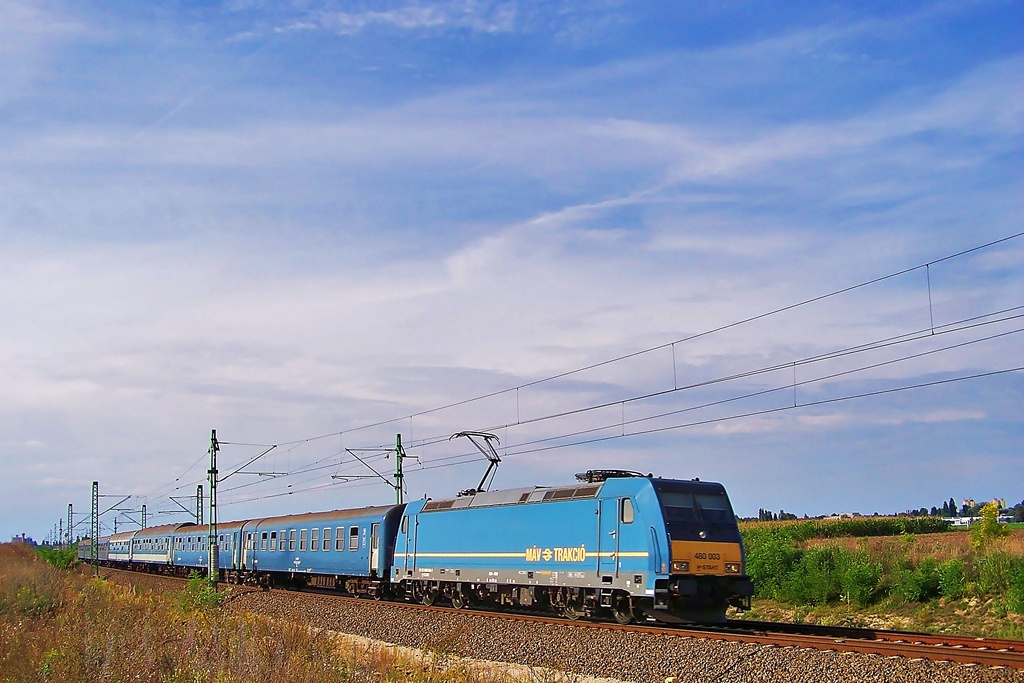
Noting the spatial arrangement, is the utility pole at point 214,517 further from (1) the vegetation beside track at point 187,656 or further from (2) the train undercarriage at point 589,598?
(1) the vegetation beside track at point 187,656

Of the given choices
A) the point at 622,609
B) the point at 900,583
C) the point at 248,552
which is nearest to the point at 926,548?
the point at 900,583

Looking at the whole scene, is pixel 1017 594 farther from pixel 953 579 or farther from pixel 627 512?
pixel 627 512

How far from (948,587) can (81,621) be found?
2009 cm

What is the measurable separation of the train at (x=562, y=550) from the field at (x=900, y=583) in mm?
6765

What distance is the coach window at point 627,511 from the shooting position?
2106 centimetres

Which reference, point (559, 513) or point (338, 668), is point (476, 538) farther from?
point (338, 668)

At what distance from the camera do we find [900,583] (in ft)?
86.2

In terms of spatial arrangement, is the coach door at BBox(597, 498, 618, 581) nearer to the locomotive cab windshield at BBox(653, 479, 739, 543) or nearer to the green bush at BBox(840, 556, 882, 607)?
the locomotive cab windshield at BBox(653, 479, 739, 543)

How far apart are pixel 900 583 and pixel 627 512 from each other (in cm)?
975

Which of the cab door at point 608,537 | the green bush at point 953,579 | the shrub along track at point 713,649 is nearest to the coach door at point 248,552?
the shrub along track at point 713,649

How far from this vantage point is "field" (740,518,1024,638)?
23.6 metres

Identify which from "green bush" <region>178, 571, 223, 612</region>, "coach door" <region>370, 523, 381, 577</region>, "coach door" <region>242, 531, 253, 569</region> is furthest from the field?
"coach door" <region>242, 531, 253, 569</region>

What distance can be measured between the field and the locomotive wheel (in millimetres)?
7186

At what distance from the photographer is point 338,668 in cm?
1258
